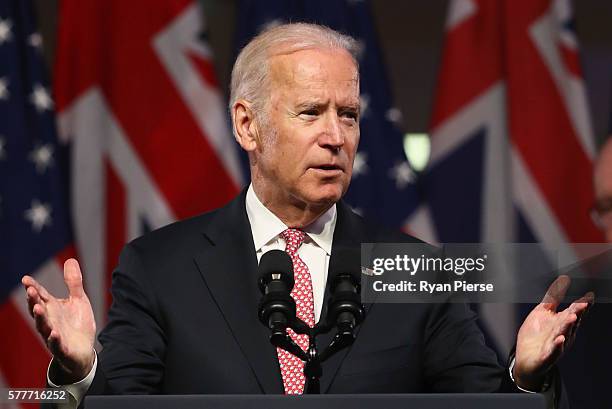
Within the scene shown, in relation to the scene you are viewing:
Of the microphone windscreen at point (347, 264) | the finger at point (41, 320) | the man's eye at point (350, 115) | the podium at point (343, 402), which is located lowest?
the podium at point (343, 402)

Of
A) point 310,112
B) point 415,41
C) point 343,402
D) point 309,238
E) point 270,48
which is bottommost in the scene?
point 343,402

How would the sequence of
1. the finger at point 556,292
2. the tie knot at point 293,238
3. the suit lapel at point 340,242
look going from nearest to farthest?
1. the finger at point 556,292
2. the suit lapel at point 340,242
3. the tie knot at point 293,238

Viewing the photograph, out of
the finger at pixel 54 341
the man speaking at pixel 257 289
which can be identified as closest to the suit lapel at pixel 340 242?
the man speaking at pixel 257 289

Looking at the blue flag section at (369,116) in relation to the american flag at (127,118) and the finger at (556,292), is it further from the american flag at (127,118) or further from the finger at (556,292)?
the finger at (556,292)

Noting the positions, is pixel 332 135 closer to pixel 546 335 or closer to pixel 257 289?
pixel 257 289

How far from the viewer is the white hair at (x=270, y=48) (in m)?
2.62

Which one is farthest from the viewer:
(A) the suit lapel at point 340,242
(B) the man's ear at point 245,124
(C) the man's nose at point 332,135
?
(B) the man's ear at point 245,124

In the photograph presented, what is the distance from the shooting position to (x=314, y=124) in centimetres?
255

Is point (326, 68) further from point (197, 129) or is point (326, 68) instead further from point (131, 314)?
point (197, 129)

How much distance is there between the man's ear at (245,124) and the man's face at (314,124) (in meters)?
0.10

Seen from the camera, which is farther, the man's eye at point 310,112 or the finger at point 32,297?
the man's eye at point 310,112

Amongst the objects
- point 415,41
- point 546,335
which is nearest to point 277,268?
point 546,335

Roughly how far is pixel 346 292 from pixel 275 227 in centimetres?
69

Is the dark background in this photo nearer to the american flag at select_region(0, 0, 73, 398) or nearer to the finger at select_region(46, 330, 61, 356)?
the american flag at select_region(0, 0, 73, 398)
